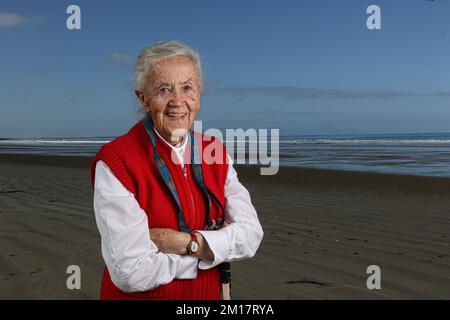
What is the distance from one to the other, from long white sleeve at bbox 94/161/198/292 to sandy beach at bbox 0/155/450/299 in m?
2.40

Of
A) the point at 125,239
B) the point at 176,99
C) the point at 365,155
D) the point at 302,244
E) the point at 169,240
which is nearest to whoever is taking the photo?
the point at 125,239

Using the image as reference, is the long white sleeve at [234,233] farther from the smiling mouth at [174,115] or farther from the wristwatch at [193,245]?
the smiling mouth at [174,115]

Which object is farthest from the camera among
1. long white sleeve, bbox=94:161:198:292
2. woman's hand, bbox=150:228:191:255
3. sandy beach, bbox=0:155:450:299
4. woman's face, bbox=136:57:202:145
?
sandy beach, bbox=0:155:450:299

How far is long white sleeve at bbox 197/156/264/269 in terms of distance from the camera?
2.03 metres

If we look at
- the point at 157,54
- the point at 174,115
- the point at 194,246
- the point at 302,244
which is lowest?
the point at 302,244

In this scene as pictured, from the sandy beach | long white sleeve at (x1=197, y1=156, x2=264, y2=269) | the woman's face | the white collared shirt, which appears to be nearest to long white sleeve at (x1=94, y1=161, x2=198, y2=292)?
the white collared shirt

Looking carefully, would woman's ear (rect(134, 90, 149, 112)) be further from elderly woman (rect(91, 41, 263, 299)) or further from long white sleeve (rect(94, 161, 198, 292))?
long white sleeve (rect(94, 161, 198, 292))

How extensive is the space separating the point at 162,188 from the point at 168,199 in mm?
51

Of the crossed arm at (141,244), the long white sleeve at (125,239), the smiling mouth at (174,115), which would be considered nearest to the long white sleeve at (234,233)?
the crossed arm at (141,244)

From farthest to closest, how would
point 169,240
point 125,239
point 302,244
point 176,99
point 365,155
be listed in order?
point 365,155 → point 302,244 → point 176,99 → point 169,240 → point 125,239

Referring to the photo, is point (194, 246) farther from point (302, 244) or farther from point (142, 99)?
point (302, 244)

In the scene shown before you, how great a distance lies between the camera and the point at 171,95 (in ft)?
6.85

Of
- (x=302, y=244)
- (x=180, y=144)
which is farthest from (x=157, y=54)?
(x=302, y=244)
